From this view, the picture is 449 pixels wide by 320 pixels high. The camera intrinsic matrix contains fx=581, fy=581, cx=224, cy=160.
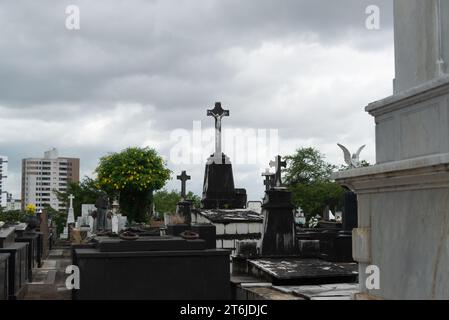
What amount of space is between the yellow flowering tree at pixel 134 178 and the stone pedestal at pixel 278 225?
31201 mm

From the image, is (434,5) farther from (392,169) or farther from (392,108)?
(392,169)

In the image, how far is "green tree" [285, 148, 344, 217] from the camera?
5984 cm

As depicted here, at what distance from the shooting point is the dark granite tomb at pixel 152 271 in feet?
26.3

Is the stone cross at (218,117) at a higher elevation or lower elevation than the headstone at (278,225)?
higher

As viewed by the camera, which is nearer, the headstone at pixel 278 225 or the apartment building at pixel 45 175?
the headstone at pixel 278 225

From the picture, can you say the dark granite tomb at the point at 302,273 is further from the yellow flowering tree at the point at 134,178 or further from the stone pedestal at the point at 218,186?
the yellow flowering tree at the point at 134,178

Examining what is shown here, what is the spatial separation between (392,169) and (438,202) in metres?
0.44

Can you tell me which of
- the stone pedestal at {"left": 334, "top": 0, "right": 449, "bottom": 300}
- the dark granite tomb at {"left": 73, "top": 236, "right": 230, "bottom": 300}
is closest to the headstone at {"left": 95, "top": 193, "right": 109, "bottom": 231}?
the dark granite tomb at {"left": 73, "top": 236, "right": 230, "bottom": 300}

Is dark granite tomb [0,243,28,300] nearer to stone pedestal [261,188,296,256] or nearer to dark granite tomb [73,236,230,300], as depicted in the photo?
dark granite tomb [73,236,230,300]

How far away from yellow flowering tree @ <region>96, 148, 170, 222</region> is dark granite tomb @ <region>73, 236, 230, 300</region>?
34.8m

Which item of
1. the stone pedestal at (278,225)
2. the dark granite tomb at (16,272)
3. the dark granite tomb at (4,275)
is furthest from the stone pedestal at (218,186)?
the dark granite tomb at (4,275)

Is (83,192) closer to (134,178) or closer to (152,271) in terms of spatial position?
(134,178)

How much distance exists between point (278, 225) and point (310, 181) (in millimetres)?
56977
